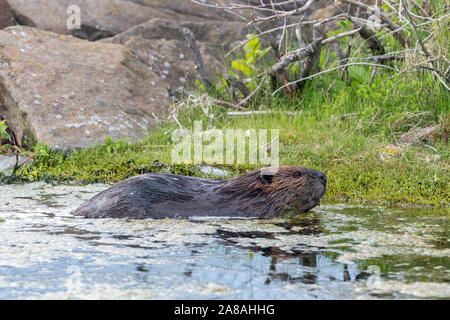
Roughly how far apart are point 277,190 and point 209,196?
54cm

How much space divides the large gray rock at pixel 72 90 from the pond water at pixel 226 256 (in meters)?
2.71

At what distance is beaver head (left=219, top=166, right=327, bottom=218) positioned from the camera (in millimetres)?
4668

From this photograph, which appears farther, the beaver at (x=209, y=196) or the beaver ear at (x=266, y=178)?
the beaver ear at (x=266, y=178)

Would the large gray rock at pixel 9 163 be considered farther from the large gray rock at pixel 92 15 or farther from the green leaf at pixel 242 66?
the large gray rock at pixel 92 15

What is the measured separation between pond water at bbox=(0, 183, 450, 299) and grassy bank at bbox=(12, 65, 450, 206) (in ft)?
2.77

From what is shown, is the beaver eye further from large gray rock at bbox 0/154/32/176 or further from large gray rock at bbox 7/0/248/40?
large gray rock at bbox 7/0/248/40

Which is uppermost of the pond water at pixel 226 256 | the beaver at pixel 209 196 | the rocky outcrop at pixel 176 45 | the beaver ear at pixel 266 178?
the rocky outcrop at pixel 176 45

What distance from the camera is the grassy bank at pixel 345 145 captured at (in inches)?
223

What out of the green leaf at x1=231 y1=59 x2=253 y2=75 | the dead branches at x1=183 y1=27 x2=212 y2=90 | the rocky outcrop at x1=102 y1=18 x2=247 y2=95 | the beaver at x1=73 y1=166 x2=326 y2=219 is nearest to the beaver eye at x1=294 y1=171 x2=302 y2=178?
the beaver at x1=73 y1=166 x2=326 y2=219

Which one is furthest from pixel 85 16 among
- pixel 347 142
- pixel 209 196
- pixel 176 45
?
pixel 209 196

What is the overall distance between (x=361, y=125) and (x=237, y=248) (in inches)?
143

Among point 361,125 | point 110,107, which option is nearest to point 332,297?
point 361,125

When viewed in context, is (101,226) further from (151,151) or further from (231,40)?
(231,40)

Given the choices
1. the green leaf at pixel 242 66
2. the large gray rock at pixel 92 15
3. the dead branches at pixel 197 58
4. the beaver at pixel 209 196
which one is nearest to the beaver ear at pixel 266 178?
the beaver at pixel 209 196
